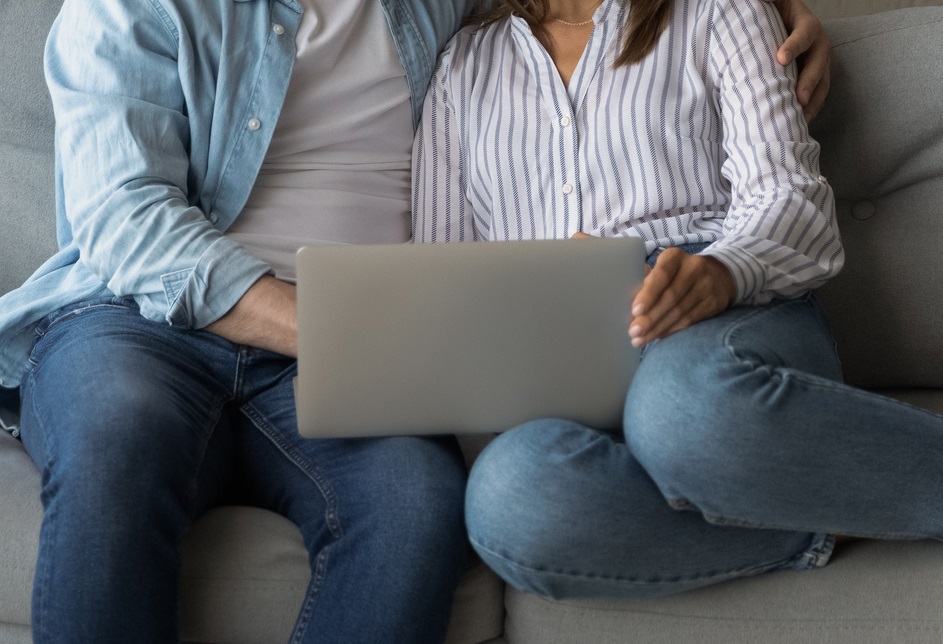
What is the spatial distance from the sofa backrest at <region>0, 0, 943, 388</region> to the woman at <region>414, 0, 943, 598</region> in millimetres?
241

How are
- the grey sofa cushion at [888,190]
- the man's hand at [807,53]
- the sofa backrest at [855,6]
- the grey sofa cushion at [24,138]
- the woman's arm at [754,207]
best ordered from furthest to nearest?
the sofa backrest at [855,6] < the grey sofa cushion at [24,138] < the grey sofa cushion at [888,190] < the man's hand at [807,53] < the woman's arm at [754,207]

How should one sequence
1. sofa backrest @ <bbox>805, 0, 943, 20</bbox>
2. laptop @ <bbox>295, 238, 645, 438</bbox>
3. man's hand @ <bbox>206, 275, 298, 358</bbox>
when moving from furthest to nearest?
sofa backrest @ <bbox>805, 0, 943, 20</bbox> → man's hand @ <bbox>206, 275, 298, 358</bbox> → laptop @ <bbox>295, 238, 645, 438</bbox>

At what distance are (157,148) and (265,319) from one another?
291mm

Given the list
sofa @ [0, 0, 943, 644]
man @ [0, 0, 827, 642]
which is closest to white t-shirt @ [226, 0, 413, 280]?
man @ [0, 0, 827, 642]

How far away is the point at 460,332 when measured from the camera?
3.05ft

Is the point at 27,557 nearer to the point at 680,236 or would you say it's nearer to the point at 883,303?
the point at 680,236

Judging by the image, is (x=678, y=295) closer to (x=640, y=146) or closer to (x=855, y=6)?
(x=640, y=146)

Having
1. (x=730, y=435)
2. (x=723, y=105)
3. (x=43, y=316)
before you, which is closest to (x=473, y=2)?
(x=723, y=105)

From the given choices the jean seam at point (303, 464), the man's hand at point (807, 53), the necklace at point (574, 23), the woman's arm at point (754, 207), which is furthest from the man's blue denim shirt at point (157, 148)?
the man's hand at point (807, 53)

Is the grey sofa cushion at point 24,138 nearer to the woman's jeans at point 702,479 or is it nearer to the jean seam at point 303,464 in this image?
the jean seam at point 303,464

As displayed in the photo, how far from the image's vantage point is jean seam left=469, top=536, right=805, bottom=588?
0.97m

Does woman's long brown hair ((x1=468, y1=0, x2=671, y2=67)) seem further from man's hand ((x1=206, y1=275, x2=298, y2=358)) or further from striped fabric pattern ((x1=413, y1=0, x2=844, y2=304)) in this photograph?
man's hand ((x1=206, y1=275, x2=298, y2=358))

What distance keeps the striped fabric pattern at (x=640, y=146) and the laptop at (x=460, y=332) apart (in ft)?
0.83

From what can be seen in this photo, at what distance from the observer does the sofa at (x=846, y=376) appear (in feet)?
3.34
